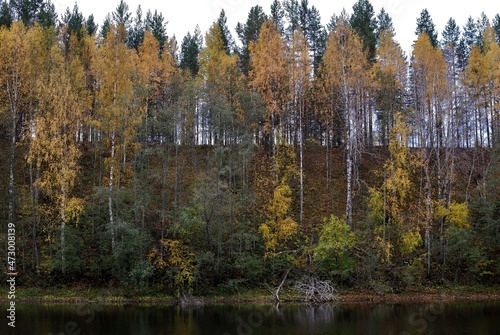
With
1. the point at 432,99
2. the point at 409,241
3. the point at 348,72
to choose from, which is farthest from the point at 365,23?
the point at 409,241

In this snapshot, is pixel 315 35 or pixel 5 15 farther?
pixel 315 35

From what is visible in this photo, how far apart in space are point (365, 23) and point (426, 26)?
Result: 34.0ft

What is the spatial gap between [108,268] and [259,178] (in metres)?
15.3

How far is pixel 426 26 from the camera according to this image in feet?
179

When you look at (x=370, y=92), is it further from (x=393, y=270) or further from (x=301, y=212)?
(x=393, y=270)

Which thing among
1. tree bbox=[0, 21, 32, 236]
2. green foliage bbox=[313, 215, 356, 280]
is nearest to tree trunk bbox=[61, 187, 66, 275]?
tree bbox=[0, 21, 32, 236]

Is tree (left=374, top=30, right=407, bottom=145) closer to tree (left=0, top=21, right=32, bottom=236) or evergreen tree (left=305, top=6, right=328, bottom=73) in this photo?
evergreen tree (left=305, top=6, right=328, bottom=73)

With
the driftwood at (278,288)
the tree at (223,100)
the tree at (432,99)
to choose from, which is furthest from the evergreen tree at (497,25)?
the driftwood at (278,288)

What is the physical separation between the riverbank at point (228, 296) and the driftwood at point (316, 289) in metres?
0.50

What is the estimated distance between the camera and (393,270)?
31.5 meters

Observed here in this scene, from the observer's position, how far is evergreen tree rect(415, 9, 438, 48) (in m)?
54.1

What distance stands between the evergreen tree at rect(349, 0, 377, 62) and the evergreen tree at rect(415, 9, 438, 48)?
7396mm

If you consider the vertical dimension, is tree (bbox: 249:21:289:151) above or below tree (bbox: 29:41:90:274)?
above

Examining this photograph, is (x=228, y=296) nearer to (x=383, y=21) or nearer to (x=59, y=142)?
(x=59, y=142)
